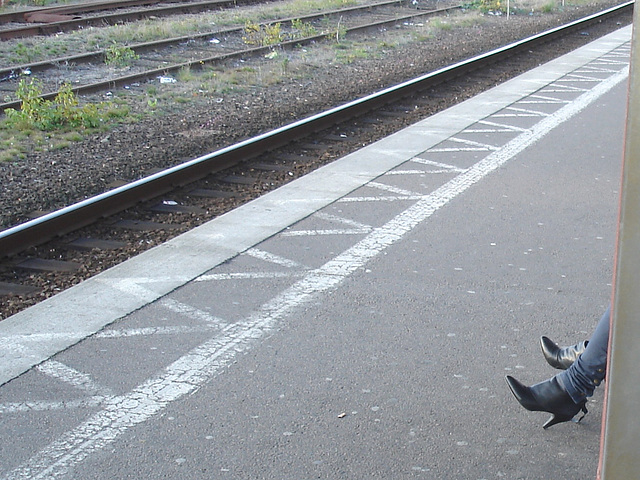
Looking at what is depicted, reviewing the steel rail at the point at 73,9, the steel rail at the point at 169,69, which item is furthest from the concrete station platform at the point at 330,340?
the steel rail at the point at 73,9

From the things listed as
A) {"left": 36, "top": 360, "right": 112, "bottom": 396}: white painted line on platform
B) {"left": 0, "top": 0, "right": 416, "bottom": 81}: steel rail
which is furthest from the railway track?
{"left": 0, "top": 0, "right": 416, "bottom": 81}: steel rail

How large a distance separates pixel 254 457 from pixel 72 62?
39.0ft

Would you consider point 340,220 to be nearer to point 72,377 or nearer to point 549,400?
point 72,377

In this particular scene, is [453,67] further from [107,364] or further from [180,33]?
[107,364]

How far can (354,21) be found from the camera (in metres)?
21.6

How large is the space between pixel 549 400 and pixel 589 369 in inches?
9.3

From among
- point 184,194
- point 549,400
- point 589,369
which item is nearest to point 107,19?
point 184,194

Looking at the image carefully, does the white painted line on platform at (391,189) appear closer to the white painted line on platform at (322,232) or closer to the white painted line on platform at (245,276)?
the white painted line on platform at (322,232)

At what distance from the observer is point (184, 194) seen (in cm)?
759

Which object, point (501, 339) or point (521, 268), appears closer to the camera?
point (501, 339)

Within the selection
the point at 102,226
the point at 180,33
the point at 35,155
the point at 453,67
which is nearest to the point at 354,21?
the point at 180,33

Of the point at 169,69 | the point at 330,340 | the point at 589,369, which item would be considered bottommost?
the point at 330,340

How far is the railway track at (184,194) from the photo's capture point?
5.96m

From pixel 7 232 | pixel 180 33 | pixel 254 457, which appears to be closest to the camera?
pixel 254 457
